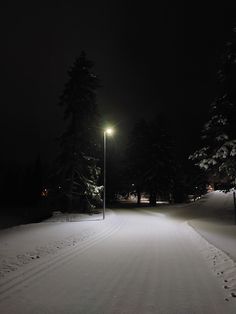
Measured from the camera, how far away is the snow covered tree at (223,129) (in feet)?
65.4

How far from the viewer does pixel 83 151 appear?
106ft

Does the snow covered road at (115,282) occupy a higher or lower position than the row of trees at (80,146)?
lower

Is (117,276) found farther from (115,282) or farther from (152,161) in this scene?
(152,161)

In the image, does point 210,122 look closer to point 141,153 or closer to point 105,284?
point 105,284

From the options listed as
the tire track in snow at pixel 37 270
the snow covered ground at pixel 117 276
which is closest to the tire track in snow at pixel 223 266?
the snow covered ground at pixel 117 276

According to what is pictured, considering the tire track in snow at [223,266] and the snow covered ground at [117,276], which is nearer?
the snow covered ground at [117,276]

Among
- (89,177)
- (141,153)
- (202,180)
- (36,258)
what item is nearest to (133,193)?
(141,153)

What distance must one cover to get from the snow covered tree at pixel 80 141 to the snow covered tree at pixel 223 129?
1324cm

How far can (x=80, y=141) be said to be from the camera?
3200 cm

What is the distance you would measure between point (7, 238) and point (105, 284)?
353 inches

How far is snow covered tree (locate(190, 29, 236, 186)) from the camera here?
1992cm

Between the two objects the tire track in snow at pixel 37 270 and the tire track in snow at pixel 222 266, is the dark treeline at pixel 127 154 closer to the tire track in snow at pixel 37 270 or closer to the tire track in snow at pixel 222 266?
the tire track in snow at pixel 222 266

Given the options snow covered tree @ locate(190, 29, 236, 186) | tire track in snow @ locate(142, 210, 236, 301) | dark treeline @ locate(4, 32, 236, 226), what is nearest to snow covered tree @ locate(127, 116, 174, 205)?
dark treeline @ locate(4, 32, 236, 226)

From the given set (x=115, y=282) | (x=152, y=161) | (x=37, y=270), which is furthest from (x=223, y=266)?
(x=152, y=161)
